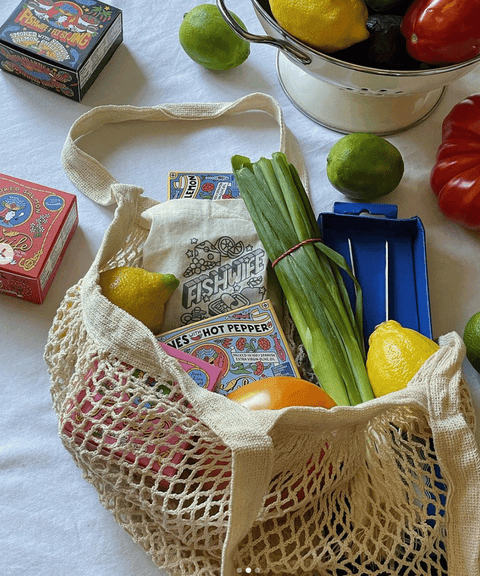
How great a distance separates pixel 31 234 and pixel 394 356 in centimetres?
38

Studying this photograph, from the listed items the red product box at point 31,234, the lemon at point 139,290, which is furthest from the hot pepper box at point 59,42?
the lemon at point 139,290

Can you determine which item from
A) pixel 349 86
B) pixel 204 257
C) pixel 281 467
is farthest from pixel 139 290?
pixel 349 86

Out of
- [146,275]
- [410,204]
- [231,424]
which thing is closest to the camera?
[231,424]

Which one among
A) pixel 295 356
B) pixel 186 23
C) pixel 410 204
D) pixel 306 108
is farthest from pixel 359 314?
pixel 186 23

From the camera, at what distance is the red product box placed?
0.75 meters

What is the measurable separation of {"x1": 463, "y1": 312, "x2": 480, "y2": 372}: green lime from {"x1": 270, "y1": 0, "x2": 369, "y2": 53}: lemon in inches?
11.7

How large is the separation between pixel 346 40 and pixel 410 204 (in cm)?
22

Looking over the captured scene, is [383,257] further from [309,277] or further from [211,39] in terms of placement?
[211,39]

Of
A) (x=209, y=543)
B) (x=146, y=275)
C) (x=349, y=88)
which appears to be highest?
(x=349, y=88)

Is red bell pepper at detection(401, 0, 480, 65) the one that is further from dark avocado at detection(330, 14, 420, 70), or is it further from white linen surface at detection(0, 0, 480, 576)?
white linen surface at detection(0, 0, 480, 576)

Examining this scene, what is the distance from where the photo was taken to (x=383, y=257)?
2.60 feet

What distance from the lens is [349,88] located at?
806mm

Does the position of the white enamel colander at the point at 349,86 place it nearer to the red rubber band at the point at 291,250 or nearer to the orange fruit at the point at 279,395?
the red rubber band at the point at 291,250

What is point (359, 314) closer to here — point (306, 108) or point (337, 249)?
point (337, 249)
